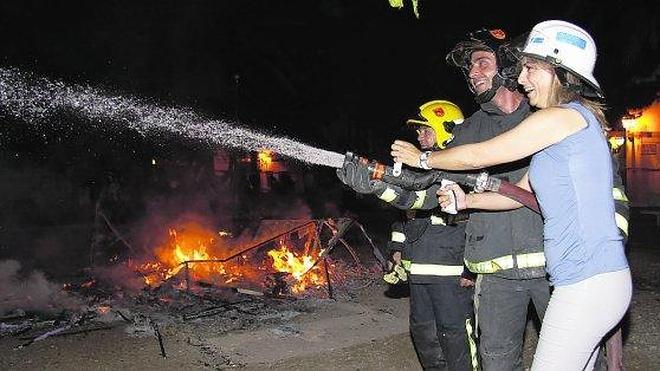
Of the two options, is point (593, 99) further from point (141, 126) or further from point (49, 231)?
point (49, 231)

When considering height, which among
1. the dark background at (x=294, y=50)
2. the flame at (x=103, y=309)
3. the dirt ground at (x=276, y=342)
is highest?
the dark background at (x=294, y=50)

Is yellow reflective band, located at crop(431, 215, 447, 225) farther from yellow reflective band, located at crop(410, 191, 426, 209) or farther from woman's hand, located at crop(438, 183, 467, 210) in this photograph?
woman's hand, located at crop(438, 183, 467, 210)

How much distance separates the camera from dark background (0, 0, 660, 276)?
12.1 metres

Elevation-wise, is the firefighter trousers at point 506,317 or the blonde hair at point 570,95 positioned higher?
the blonde hair at point 570,95

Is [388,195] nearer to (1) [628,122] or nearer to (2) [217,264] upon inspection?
(2) [217,264]

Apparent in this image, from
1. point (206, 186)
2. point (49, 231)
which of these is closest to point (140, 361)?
point (206, 186)

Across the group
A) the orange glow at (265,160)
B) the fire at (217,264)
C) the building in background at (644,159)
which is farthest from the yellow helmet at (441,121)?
the orange glow at (265,160)

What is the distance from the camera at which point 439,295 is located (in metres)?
4.05

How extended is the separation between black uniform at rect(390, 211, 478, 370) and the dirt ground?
1.01 meters

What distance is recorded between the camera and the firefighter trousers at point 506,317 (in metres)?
3.39

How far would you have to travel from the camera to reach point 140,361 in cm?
539

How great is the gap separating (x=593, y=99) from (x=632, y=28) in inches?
456

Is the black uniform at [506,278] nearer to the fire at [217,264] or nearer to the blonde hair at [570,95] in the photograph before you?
the blonde hair at [570,95]

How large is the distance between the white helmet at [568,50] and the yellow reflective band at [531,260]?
3.59 feet
